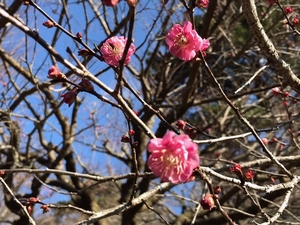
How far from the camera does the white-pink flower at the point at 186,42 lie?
4.62 feet

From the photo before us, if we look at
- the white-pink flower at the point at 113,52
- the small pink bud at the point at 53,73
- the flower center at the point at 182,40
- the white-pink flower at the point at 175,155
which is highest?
the flower center at the point at 182,40

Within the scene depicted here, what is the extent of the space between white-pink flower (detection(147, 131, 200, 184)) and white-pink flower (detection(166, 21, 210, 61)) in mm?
415

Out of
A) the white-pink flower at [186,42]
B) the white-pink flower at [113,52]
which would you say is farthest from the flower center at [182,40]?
the white-pink flower at [113,52]

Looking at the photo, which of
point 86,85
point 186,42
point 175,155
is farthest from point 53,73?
point 186,42

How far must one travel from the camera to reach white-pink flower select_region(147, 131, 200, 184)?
1.10m

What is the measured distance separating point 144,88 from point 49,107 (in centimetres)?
109

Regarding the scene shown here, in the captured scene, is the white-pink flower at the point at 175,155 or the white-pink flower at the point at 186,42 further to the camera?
the white-pink flower at the point at 186,42

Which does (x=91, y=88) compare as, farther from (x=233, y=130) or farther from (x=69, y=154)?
(x=233, y=130)

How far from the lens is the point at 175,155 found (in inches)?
43.9

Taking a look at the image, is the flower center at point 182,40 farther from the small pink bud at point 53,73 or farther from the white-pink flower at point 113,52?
the small pink bud at point 53,73

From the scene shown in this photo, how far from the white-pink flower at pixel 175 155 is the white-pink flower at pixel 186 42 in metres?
0.41

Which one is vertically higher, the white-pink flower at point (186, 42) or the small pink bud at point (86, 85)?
the white-pink flower at point (186, 42)

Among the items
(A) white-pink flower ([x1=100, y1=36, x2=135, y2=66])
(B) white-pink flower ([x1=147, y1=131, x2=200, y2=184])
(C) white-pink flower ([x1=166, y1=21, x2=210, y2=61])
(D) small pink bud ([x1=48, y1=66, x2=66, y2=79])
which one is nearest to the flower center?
(C) white-pink flower ([x1=166, y1=21, x2=210, y2=61])

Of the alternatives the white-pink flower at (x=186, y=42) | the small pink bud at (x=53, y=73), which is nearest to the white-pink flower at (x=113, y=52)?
the white-pink flower at (x=186, y=42)
